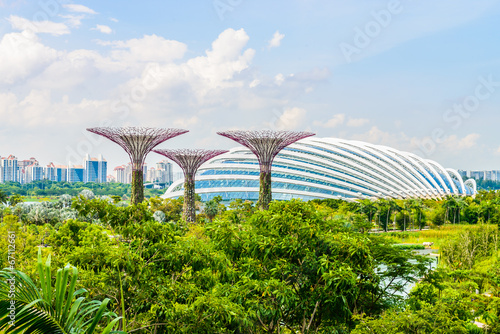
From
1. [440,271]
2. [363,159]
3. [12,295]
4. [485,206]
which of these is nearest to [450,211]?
[485,206]

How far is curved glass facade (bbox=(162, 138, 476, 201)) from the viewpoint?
69438 millimetres

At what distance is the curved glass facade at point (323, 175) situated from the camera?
228 feet

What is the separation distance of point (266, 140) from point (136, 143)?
Answer: 33.7ft

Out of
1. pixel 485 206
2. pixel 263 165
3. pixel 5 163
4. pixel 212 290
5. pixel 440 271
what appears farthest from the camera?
pixel 5 163

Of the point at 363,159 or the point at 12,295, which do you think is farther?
the point at 363,159

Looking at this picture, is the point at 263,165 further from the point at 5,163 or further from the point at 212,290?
the point at 5,163

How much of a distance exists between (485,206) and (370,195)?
20.0 m

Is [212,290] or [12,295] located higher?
[12,295]

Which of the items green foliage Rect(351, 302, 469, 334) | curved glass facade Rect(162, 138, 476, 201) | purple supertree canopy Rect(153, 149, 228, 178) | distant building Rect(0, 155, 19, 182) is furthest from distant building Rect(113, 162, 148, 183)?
green foliage Rect(351, 302, 469, 334)

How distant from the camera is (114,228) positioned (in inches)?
384

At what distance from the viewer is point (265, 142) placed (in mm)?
35406

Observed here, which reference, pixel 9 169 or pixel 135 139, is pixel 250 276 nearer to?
pixel 135 139

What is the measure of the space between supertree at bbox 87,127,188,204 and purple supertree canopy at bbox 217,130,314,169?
617 cm

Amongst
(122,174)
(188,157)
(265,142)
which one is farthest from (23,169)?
(265,142)
